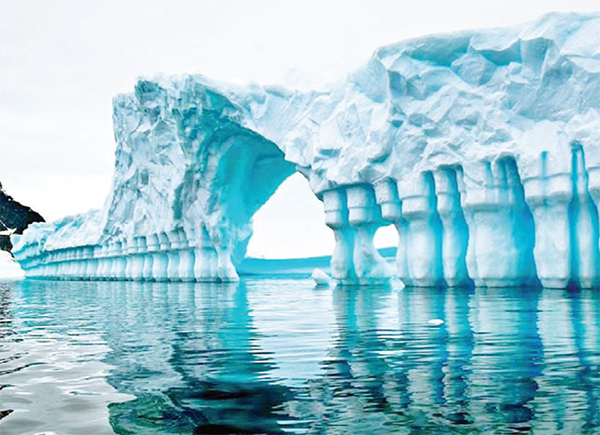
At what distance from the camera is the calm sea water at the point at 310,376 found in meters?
3.19

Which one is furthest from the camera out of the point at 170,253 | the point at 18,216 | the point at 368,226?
the point at 18,216

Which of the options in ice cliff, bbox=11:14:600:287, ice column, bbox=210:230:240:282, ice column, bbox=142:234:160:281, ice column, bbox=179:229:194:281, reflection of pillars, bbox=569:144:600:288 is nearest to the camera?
reflection of pillars, bbox=569:144:600:288

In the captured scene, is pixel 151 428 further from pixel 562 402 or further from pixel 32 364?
pixel 32 364

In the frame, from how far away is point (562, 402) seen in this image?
11.3 feet

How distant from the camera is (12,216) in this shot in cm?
9012

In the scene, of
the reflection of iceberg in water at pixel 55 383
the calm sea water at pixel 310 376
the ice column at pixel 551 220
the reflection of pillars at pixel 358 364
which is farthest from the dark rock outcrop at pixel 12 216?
the reflection of pillars at pixel 358 364

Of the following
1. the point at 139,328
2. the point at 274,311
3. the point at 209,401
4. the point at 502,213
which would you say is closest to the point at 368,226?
the point at 502,213

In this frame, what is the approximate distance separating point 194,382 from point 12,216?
91.8 m

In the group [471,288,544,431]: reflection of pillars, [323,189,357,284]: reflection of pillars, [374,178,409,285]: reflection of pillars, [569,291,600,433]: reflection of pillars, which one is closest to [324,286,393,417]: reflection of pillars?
[471,288,544,431]: reflection of pillars

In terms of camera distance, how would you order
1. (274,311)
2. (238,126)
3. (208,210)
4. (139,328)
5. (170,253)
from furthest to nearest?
(170,253) → (208,210) → (238,126) → (274,311) → (139,328)

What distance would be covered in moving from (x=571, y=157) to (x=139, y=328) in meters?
8.03

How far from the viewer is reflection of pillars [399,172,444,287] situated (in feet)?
51.0

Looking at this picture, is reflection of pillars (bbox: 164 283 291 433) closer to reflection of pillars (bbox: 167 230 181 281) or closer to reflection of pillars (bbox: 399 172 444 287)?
reflection of pillars (bbox: 399 172 444 287)

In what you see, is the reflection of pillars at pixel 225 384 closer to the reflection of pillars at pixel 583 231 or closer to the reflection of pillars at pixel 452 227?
the reflection of pillars at pixel 583 231
